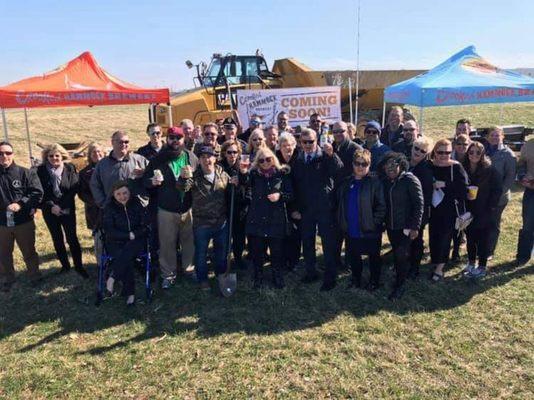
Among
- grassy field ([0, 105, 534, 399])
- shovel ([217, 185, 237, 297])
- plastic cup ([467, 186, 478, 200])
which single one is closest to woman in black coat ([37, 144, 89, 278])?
grassy field ([0, 105, 534, 399])

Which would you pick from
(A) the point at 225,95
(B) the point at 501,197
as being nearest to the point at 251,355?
(B) the point at 501,197

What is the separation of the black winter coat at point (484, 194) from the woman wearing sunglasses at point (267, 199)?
221 cm

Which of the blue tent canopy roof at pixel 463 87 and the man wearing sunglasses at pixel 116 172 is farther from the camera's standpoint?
the blue tent canopy roof at pixel 463 87

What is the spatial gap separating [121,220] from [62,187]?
3.62 feet

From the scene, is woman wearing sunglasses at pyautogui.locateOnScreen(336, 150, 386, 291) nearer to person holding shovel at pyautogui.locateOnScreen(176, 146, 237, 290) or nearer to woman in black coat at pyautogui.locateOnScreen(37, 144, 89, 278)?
person holding shovel at pyautogui.locateOnScreen(176, 146, 237, 290)

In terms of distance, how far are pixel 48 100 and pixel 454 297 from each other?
331 inches

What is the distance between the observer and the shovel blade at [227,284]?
5090 mm

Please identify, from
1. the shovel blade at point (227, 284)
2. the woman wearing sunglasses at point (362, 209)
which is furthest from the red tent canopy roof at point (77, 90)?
the woman wearing sunglasses at point (362, 209)

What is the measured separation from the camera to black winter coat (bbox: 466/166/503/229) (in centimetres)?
503

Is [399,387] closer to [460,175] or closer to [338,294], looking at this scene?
[338,294]

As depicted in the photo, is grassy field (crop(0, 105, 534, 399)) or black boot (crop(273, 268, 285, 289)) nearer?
grassy field (crop(0, 105, 534, 399))

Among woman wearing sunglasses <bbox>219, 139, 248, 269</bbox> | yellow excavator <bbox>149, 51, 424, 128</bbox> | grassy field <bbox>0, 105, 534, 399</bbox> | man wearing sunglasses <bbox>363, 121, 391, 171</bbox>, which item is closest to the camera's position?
grassy field <bbox>0, 105, 534, 399</bbox>

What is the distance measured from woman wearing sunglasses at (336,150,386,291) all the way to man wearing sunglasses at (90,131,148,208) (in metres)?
2.34

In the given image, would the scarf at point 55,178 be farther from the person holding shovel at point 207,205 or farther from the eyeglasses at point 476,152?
the eyeglasses at point 476,152
